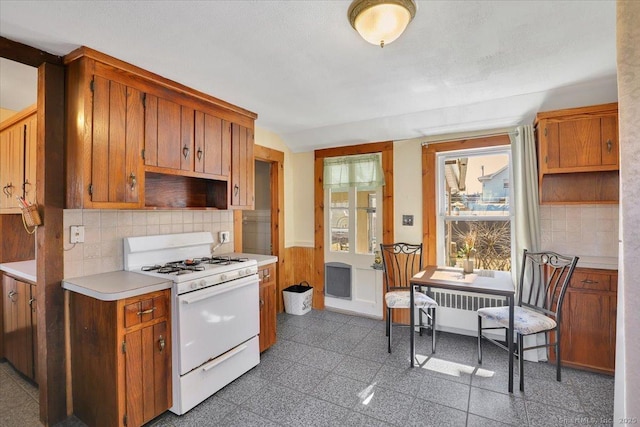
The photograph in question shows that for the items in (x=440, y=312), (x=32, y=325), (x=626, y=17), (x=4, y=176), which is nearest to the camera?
(x=626, y=17)

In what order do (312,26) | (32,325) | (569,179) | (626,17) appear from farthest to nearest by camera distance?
(569,179), (32,325), (312,26), (626,17)

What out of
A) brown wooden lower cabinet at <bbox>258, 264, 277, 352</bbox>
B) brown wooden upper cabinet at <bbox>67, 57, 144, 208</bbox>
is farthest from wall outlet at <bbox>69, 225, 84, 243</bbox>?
brown wooden lower cabinet at <bbox>258, 264, 277, 352</bbox>

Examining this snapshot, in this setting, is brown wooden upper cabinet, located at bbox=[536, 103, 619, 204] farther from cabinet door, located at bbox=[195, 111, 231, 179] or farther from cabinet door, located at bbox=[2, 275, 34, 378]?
cabinet door, located at bbox=[2, 275, 34, 378]

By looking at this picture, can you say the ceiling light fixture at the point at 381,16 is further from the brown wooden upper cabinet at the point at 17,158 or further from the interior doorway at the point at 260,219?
the interior doorway at the point at 260,219

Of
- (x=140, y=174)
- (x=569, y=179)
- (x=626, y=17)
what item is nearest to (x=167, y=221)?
(x=140, y=174)

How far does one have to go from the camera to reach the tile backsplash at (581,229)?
2664 mm

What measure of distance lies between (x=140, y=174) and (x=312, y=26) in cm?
156

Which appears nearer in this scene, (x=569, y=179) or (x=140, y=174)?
(x=140, y=174)

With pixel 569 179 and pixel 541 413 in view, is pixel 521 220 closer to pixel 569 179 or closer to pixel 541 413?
pixel 569 179

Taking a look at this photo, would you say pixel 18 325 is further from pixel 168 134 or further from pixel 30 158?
pixel 168 134

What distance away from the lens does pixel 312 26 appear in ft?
5.41

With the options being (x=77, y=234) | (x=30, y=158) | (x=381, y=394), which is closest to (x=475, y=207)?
(x=381, y=394)

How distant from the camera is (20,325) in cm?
237

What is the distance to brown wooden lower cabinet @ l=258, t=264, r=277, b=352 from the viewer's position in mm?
2825
